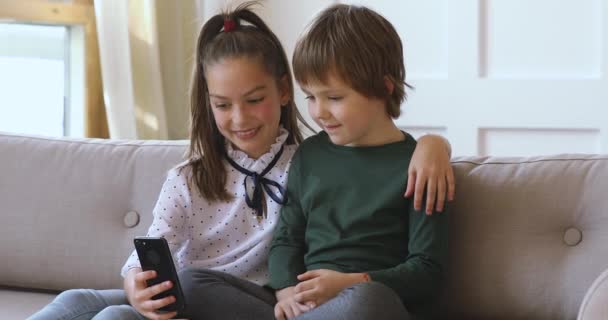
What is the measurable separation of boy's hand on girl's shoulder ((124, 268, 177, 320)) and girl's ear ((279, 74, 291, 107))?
422mm

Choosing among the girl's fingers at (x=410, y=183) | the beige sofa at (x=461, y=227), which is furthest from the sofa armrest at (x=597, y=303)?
the girl's fingers at (x=410, y=183)

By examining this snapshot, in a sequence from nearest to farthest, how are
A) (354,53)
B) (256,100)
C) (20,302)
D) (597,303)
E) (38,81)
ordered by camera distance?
(597,303)
(354,53)
(256,100)
(20,302)
(38,81)

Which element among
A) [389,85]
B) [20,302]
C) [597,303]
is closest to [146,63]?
[20,302]

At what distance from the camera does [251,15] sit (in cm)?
174

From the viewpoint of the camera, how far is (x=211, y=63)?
1.66 meters

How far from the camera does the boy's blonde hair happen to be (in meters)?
1.52

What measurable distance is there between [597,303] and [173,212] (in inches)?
29.4

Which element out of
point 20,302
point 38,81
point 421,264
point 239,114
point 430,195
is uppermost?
point 38,81

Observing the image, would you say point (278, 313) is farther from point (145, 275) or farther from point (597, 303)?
point (597, 303)

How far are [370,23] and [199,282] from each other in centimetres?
51

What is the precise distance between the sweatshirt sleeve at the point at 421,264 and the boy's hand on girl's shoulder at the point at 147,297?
327 millimetres

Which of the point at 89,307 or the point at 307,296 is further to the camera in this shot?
the point at 89,307

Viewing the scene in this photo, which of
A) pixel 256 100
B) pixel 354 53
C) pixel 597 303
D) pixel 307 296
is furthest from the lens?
pixel 256 100

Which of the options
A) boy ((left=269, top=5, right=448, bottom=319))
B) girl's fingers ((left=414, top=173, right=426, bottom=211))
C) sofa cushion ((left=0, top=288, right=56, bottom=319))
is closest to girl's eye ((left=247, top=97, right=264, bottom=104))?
boy ((left=269, top=5, right=448, bottom=319))
